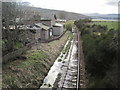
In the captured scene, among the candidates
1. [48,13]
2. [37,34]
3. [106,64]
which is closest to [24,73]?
[106,64]

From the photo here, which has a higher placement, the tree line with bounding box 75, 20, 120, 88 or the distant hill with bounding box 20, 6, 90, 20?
the distant hill with bounding box 20, 6, 90, 20

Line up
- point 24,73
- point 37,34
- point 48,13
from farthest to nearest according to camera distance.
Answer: point 48,13 → point 37,34 → point 24,73

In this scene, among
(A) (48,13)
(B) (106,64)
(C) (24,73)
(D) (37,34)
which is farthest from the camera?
(A) (48,13)

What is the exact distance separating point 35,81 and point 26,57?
19.0 ft

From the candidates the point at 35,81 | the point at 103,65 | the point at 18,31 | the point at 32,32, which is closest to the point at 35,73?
the point at 35,81

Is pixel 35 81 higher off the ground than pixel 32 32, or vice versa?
pixel 32 32

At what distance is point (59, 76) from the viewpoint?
59.0 ft

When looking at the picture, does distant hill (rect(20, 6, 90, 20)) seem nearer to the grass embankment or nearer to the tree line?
the grass embankment

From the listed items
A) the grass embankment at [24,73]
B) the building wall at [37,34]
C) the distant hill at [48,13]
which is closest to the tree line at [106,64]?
the grass embankment at [24,73]

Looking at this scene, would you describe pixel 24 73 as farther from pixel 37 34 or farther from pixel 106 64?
pixel 37 34

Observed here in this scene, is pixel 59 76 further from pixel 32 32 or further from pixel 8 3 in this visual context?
pixel 32 32

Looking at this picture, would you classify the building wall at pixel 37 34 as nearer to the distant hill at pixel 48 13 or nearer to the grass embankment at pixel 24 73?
the distant hill at pixel 48 13

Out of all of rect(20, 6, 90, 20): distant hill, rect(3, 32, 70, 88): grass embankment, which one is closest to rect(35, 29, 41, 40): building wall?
rect(20, 6, 90, 20): distant hill

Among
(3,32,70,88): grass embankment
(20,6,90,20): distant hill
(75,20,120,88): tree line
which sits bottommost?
(3,32,70,88): grass embankment
